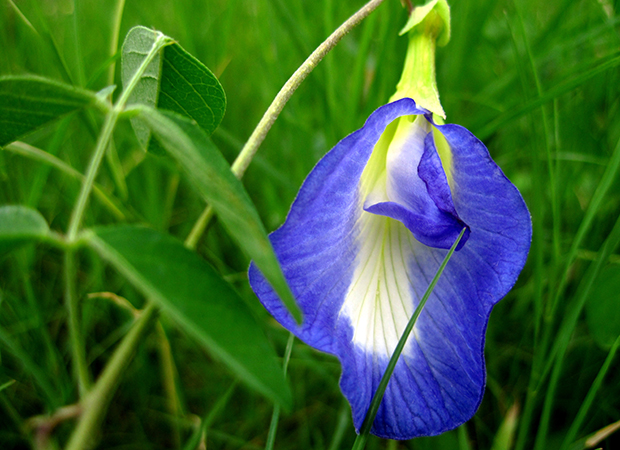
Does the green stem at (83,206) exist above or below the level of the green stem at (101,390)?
above

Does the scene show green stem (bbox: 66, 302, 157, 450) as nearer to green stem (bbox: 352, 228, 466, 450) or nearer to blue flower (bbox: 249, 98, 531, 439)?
blue flower (bbox: 249, 98, 531, 439)

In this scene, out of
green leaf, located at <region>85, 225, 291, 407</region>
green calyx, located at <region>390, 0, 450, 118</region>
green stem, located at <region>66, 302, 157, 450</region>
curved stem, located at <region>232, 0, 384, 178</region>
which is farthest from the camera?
green calyx, located at <region>390, 0, 450, 118</region>

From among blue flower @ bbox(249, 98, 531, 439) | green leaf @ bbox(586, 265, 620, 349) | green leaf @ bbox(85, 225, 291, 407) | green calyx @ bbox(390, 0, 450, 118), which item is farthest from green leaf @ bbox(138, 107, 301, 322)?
green leaf @ bbox(586, 265, 620, 349)

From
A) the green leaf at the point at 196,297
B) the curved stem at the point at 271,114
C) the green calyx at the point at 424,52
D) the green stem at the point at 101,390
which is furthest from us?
the green calyx at the point at 424,52

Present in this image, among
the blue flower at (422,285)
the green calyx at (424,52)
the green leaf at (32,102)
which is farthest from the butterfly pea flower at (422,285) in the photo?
the green leaf at (32,102)

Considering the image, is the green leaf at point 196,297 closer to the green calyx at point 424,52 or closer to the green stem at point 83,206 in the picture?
the green stem at point 83,206

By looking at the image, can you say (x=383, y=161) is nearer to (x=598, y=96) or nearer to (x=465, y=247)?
(x=465, y=247)

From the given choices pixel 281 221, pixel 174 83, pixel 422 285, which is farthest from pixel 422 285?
pixel 281 221

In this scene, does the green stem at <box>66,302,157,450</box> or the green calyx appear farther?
the green calyx
